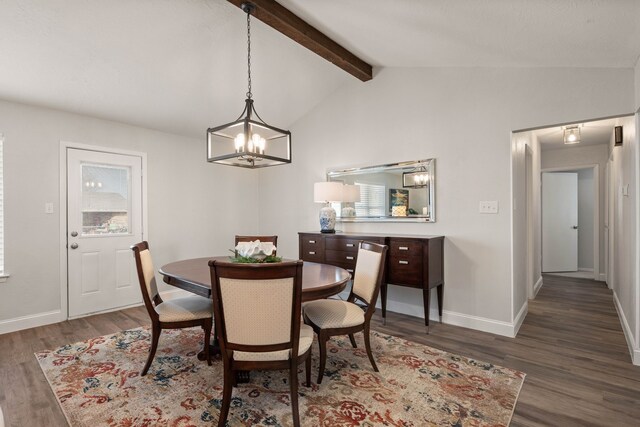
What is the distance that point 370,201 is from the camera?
4055 millimetres

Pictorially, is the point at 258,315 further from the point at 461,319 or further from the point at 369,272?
the point at 461,319

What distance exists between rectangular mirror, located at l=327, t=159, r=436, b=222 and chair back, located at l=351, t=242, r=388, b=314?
1.22 meters

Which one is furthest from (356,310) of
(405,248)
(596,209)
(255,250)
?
(596,209)

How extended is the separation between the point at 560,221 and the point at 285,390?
20.5ft

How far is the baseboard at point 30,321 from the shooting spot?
10.6 ft

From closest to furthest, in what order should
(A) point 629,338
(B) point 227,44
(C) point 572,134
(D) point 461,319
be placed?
(A) point 629,338 < (B) point 227,44 < (D) point 461,319 < (C) point 572,134

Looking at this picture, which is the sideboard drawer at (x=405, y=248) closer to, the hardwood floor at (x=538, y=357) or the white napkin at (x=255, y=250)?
the hardwood floor at (x=538, y=357)

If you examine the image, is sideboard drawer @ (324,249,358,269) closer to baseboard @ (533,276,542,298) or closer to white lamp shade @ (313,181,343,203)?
white lamp shade @ (313,181,343,203)

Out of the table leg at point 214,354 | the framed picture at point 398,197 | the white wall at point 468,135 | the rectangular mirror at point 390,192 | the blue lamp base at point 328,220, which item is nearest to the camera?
the table leg at point 214,354

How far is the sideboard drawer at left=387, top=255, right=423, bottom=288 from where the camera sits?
321cm

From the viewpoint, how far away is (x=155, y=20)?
264 centimetres

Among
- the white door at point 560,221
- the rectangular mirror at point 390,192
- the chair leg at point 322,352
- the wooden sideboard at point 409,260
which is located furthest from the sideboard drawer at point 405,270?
the white door at point 560,221

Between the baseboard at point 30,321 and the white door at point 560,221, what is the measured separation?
7.61 meters

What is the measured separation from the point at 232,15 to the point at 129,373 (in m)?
2.96
